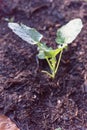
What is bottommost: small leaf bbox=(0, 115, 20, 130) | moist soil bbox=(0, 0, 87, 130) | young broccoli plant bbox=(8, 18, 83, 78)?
small leaf bbox=(0, 115, 20, 130)

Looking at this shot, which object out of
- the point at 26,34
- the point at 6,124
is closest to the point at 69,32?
the point at 26,34

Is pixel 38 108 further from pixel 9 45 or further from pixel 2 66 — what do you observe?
pixel 9 45

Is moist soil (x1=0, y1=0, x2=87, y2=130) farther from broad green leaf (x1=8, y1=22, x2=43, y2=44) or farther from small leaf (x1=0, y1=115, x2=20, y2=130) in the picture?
broad green leaf (x1=8, y1=22, x2=43, y2=44)

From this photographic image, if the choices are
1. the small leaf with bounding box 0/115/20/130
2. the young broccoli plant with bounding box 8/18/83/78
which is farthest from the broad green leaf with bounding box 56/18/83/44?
the small leaf with bounding box 0/115/20/130

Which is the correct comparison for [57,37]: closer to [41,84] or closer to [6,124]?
[41,84]

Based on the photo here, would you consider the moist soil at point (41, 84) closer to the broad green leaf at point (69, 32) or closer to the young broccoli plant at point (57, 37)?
the young broccoli plant at point (57, 37)

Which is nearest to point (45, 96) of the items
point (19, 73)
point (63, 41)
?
point (19, 73)
